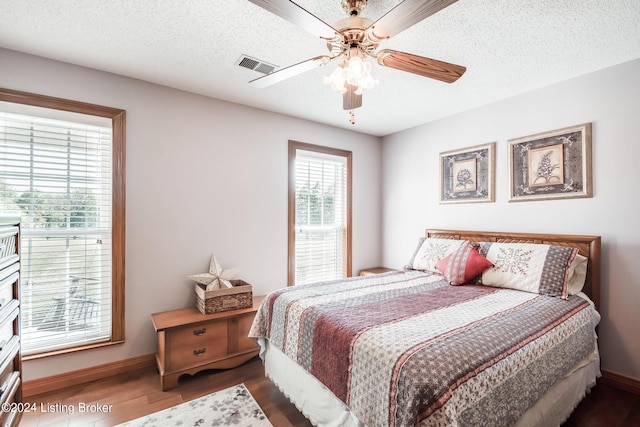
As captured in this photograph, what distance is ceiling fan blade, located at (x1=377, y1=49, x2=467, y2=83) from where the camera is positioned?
59.2 inches

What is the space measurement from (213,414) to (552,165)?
3315 millimetres

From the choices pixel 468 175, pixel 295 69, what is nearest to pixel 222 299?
pixel 295 69

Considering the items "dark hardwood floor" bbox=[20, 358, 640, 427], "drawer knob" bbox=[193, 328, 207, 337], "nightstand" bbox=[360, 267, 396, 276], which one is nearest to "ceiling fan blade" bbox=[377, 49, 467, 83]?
"dark hardwood floor" bbox=[20, 358, 640, 427]

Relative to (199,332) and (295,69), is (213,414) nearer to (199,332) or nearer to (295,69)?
(199,332)

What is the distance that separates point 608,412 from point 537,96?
250 cm

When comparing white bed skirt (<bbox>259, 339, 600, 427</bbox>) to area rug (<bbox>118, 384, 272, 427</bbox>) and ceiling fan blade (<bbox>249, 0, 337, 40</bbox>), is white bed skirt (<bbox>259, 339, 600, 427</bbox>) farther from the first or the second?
ceiling fan blade (<bbox>249, 0, 337, 40</bbox>)

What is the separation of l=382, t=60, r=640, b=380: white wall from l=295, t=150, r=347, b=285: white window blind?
4.21 ft

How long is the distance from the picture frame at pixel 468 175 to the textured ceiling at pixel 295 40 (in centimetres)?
64

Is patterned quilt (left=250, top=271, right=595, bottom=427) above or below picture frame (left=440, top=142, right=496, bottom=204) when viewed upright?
below

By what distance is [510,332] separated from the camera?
146cm

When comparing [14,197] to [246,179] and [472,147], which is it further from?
[472,147]

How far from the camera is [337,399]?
1502mm

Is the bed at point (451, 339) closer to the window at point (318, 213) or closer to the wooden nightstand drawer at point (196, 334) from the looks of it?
the wooden nightstand drawer at point (196, 334)

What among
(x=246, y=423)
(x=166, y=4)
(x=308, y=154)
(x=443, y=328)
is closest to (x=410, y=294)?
(x=443, y=328)
